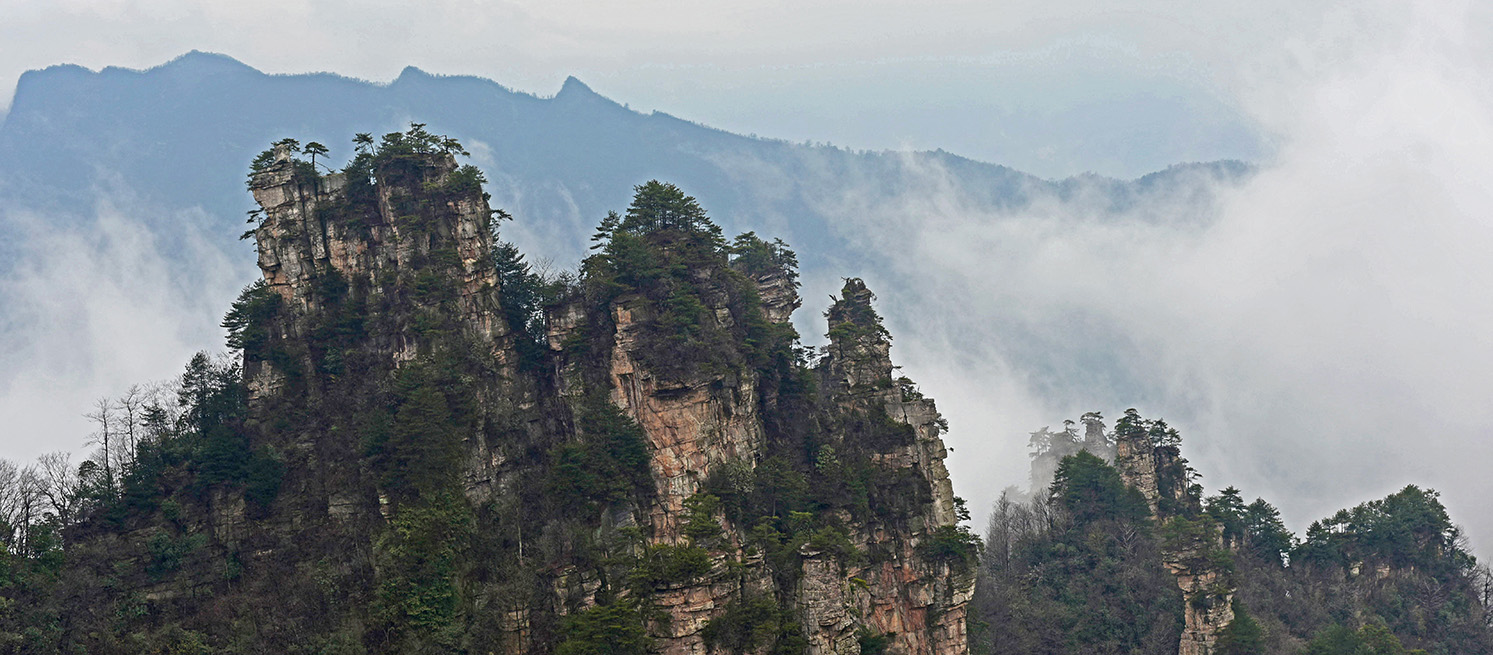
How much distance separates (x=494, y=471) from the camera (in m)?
47.0

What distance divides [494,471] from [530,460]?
1.68m

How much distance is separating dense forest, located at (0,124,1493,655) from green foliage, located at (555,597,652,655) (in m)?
0.11

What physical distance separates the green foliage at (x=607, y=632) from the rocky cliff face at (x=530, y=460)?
0.35 feet

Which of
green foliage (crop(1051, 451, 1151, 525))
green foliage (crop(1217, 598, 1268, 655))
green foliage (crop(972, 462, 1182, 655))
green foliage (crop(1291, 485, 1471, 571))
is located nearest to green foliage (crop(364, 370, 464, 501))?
green foliage (crop(972, 462, 1182, 655))

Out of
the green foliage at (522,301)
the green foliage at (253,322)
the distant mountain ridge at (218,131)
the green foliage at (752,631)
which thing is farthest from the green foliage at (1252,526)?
the distant mountain ridge at (218,131)

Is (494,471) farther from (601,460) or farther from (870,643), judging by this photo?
(870,643)

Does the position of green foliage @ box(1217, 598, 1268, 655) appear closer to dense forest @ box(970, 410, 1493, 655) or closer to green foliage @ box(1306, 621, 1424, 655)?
dense forest @ box(970, 410, 1493, 655)

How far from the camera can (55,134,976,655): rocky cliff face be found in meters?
42.2

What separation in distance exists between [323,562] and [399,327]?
10474 mm

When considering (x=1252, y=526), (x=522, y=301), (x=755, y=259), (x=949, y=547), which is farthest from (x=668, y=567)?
(x=1252, y=526)

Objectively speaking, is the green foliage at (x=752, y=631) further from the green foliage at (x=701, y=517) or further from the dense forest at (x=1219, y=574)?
the dense forest at (x=1219, y=574)

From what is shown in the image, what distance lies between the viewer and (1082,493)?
2908 inches

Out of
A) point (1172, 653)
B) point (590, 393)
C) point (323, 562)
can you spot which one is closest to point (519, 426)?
point (590, 393)

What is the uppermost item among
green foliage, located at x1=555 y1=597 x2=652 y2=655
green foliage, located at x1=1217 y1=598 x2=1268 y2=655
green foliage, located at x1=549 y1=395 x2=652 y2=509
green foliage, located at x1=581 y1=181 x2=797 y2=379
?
green foliage, located at x1=581 y1=181 x2=797 y2=379
